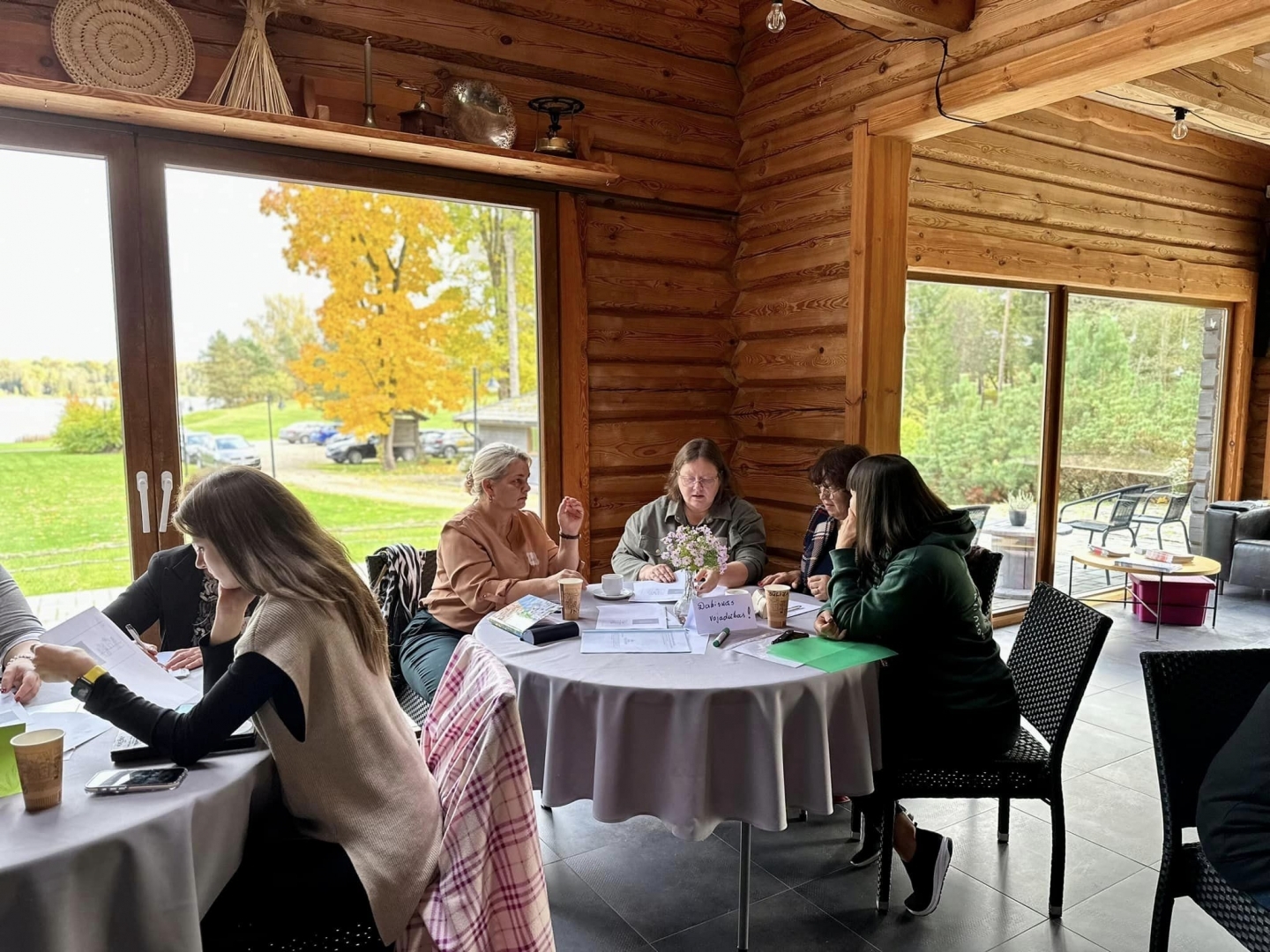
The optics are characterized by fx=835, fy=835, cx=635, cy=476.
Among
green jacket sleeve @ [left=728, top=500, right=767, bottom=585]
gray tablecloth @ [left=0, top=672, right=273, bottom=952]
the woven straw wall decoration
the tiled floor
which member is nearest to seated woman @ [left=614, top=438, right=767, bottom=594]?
green jacket sleeve @ [left=728, top=500, right=767, bottom=585]

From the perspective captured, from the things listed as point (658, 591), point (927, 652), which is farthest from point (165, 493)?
point (927, 652)

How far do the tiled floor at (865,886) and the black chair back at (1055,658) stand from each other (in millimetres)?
542

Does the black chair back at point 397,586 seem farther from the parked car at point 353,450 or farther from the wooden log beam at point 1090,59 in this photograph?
the wooden log beam at point 1090,59

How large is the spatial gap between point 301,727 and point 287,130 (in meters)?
2.53

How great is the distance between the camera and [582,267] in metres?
4.22

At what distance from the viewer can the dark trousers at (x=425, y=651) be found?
2783 millimetres

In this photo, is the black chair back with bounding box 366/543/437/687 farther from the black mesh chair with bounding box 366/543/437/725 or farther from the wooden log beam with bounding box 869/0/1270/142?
the wooden log beam with bounding box 869/0/1270/142

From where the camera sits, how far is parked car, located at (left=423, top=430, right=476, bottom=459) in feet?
13.3

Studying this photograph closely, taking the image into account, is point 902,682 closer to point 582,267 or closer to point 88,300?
point 582,267

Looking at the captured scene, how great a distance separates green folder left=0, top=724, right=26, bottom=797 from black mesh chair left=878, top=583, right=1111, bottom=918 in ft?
6.91

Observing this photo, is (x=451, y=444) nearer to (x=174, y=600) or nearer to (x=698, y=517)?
(x=698, y=517)

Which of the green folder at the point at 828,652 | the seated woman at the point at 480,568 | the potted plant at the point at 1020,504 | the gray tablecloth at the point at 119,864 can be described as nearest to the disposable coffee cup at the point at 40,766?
the gray tablecloth at the point at 119,864

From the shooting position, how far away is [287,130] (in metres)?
3.25

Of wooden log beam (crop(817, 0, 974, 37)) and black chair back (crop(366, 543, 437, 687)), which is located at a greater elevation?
wooden log beam (crop(817, 0, 974, 37))
